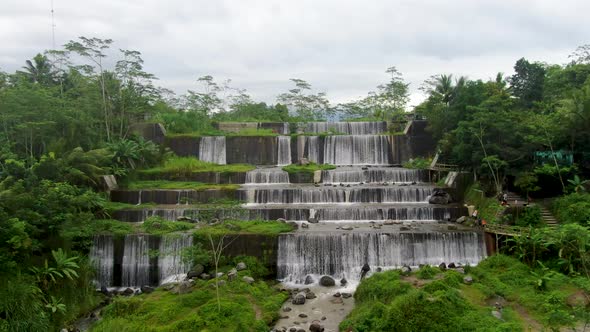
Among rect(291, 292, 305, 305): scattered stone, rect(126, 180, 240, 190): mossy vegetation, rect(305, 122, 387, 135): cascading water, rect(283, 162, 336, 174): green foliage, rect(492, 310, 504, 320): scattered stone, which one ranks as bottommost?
rect(291, 292, 305, 305): scattered stone

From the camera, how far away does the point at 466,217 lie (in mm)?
20219

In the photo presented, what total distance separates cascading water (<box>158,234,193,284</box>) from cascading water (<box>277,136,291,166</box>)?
46.2 feet

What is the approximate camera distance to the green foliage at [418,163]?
27.3 meters

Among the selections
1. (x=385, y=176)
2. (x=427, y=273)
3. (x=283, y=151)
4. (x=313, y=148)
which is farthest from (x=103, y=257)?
(x=313, y=148)

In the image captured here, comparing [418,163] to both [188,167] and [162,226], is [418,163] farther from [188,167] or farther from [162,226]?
[162,226]

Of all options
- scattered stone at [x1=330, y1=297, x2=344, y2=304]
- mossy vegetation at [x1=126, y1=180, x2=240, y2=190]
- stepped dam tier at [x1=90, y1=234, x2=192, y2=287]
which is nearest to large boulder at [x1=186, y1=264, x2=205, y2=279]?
stepped dam tier at [x1=90, y1=234, x2=192, y2=287]

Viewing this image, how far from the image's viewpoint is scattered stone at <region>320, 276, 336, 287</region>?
16203 millimetres

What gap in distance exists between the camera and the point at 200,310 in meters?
12.5

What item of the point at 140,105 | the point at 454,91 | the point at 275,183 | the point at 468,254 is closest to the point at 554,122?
the point at 468,254

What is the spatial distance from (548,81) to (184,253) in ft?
86.4

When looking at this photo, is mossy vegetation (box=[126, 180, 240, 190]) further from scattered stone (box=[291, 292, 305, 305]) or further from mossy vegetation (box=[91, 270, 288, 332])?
scattered stone (box=[291, 292, 305, 305])

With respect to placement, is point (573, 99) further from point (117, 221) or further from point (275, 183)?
point (117, 221)

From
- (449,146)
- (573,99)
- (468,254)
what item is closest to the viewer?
(468,254)

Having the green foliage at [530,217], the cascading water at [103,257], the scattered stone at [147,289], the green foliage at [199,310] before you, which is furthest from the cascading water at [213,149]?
the green foliage at [530,217]
